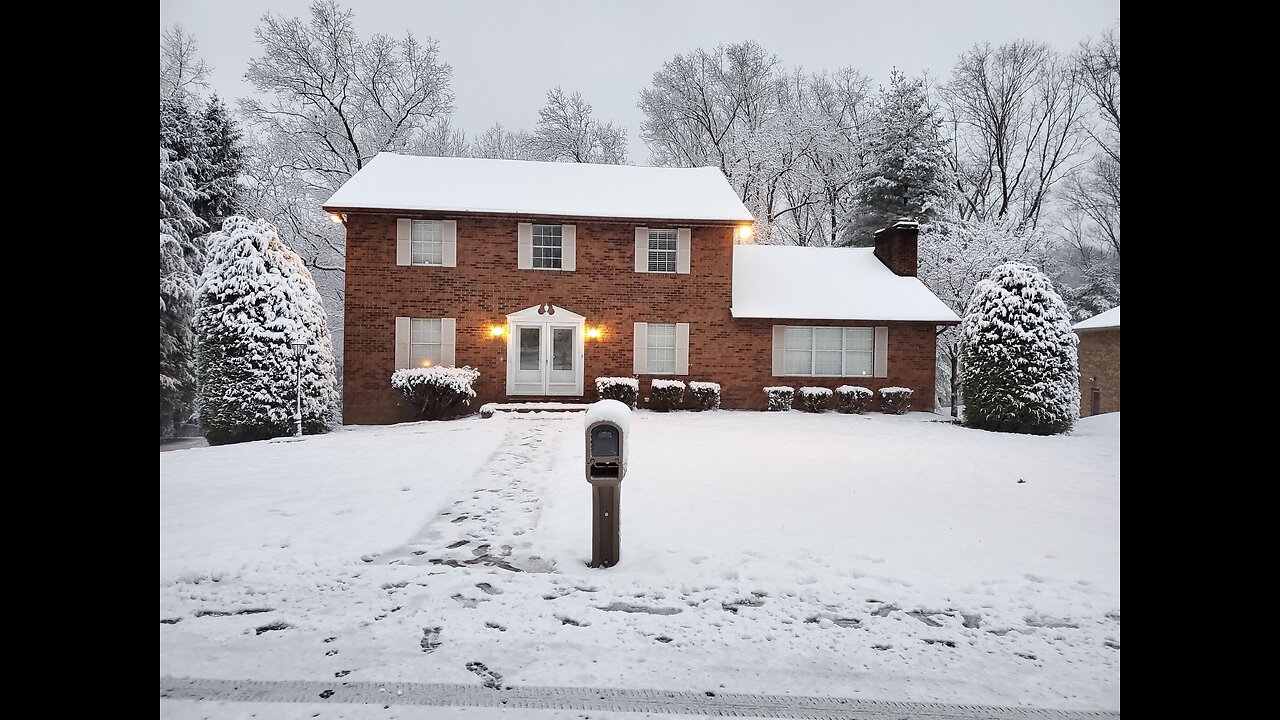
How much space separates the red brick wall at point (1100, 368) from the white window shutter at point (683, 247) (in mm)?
15073

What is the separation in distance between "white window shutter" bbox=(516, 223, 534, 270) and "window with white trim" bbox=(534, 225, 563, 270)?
122 mm

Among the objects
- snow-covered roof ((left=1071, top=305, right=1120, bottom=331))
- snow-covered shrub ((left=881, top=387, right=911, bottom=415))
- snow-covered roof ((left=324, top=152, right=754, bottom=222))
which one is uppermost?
snow-covered roof ((left=324, top=152, right=754, bottom=222))

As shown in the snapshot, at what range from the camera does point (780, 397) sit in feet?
55.1

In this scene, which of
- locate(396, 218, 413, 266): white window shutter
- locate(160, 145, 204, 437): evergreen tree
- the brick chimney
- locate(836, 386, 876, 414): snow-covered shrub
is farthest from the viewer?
the brick chimney

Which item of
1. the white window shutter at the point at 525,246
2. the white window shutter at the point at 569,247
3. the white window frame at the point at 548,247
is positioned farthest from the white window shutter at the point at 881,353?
the white window shutter at the point at 525,246

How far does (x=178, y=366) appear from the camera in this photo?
1995 cm

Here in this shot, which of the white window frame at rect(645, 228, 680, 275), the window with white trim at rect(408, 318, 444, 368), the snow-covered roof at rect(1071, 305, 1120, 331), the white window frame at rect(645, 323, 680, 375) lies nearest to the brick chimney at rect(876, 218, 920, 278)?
the snow-covered roof at rect(1071, 305, 1120, 331)

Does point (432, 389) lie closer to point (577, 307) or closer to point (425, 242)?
point (425, 242)

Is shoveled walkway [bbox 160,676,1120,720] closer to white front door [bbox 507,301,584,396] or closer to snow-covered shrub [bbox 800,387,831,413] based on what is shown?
white front door [bbox 507,301,584,396]

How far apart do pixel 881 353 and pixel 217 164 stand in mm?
22921

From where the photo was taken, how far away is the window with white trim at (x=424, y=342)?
1617cm

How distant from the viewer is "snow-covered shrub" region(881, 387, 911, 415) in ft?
56.2

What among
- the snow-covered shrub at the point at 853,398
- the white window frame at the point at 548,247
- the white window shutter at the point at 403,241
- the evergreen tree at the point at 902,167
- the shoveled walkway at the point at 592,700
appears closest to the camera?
the shoveled walkway at the point at 592,700

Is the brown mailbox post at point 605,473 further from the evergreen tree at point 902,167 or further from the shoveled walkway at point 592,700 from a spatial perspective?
the evergreen tree at point 902,167
